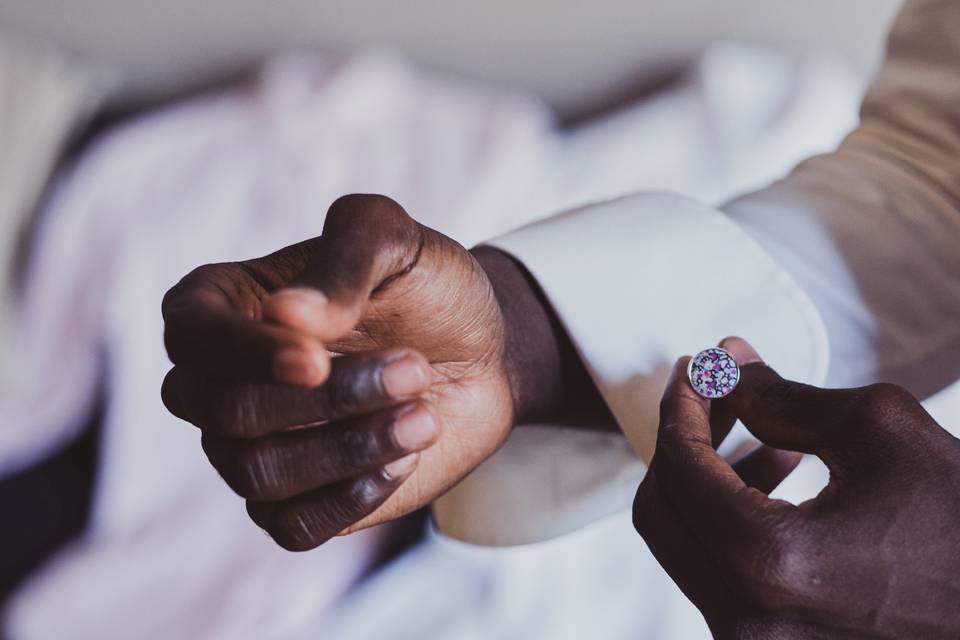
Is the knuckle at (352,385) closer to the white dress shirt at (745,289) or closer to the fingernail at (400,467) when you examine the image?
the fingernail at (400,467)

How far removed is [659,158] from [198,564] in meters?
0.82

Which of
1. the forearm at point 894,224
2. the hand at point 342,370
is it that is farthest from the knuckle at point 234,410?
the forearm at point 894,224

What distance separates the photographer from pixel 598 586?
81 cm

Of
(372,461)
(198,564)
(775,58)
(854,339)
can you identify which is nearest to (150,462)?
(198,564)

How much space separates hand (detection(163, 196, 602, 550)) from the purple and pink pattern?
0.14 meters

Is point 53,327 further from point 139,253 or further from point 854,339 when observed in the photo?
point 854,339

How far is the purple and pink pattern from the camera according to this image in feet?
1.84

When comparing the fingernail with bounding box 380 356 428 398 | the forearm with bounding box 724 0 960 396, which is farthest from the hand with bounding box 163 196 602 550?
the forearm with bounding box 724 0 960 396

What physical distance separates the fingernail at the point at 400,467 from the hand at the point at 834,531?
0.15 metres

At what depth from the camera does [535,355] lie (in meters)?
0.68

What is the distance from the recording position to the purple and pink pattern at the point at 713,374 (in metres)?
0.56

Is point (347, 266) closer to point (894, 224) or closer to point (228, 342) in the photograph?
point (228, 342)

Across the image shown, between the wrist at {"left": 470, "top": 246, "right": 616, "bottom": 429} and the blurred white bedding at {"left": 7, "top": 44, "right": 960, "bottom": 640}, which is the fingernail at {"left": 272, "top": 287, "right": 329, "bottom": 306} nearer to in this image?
Answer: the wrist at {"left": 470, "top": 246, "right": 616, "bottom": 429}

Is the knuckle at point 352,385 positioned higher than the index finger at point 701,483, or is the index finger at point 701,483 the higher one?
the knuckle at point 352,385
